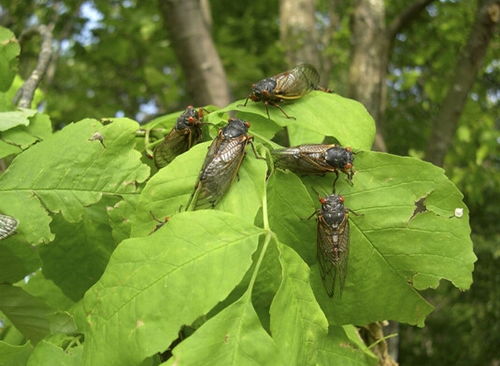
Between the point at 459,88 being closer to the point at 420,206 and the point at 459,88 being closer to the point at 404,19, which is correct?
the point at 404,19

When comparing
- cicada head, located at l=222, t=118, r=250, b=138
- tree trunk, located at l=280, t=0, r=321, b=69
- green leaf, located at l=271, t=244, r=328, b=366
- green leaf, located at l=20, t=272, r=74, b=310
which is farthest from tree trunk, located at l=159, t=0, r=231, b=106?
green leaf, located at l=271, t=244, r=328, b=366

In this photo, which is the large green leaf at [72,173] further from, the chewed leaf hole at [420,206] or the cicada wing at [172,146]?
the chewed leaf hole at [420,206]

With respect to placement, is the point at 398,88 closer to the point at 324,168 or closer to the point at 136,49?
the point at 136,49

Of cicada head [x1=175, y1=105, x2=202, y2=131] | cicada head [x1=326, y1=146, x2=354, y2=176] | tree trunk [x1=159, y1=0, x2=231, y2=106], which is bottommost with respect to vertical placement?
tree trunk [x1=159, y1=0, x2=231, y2=106]

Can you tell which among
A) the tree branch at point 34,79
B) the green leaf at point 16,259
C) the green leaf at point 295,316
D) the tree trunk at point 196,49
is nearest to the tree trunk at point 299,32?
the tree trunk at point 196,49

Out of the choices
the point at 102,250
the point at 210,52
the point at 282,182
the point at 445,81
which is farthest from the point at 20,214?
the point at 445,81

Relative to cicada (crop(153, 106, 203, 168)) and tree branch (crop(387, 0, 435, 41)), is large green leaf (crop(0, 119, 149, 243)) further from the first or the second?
tree branch (crop(387, 0, 435, 41))
